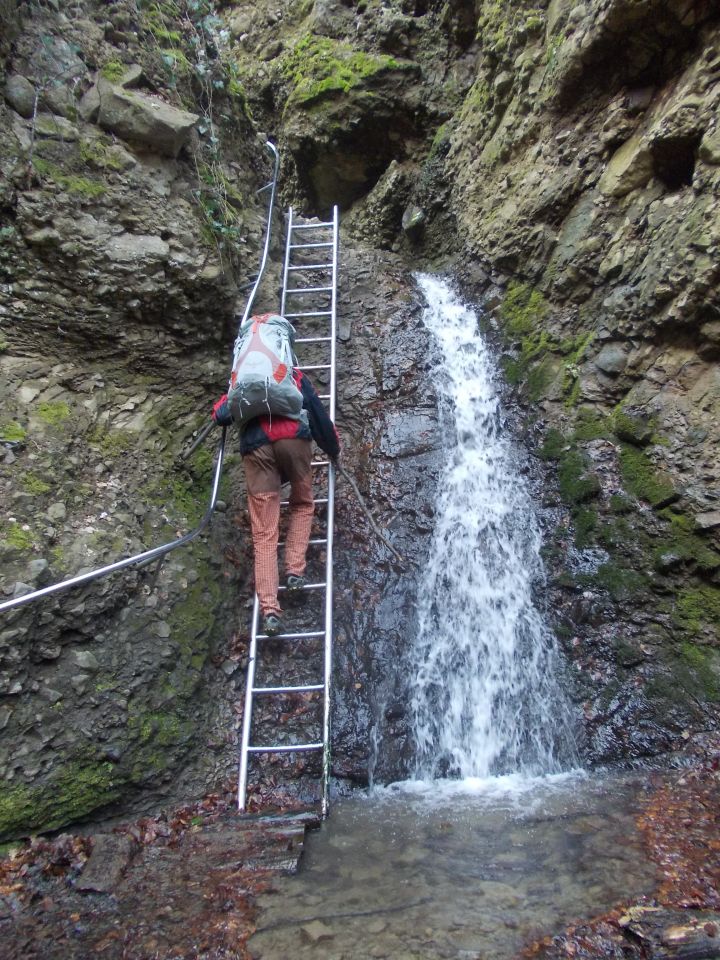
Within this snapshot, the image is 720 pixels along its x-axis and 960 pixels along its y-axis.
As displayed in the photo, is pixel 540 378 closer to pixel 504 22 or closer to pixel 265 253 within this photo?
pixel 265 253

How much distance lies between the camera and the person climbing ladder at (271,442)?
4.23 m

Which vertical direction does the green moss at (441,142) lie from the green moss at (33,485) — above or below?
above

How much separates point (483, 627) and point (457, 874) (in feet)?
7.19

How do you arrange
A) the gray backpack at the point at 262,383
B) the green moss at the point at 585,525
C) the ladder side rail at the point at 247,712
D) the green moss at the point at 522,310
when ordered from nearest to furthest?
the ladder side rail at the point at 247,712 < the gray backpack at the point at 262,383 < the green moss at the point at 585,525 < the green moss at the point at 522,310

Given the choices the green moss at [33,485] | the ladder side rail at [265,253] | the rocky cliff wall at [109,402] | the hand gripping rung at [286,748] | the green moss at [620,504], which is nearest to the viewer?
the rocky cliff wall at [109,402]

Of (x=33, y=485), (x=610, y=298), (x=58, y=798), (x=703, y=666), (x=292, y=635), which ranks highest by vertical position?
(x=610, y=298)

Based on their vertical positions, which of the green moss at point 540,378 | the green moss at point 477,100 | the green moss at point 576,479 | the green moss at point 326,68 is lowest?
the green moss at point 576,479

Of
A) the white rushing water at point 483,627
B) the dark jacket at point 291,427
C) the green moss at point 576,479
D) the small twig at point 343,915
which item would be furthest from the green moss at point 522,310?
the small twig at point 343,915

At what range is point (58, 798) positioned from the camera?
333 centimetres

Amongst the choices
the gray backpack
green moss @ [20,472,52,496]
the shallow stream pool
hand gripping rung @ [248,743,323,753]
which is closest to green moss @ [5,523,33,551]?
green moss @ [20,472,52,496]

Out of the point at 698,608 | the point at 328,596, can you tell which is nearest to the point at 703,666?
the point at 698,608

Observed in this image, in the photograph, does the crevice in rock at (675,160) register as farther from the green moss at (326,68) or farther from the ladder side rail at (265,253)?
the green moss at (326,68)

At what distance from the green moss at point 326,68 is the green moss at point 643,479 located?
27.3 feet

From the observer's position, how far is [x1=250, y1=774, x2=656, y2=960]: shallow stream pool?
2.39 m
